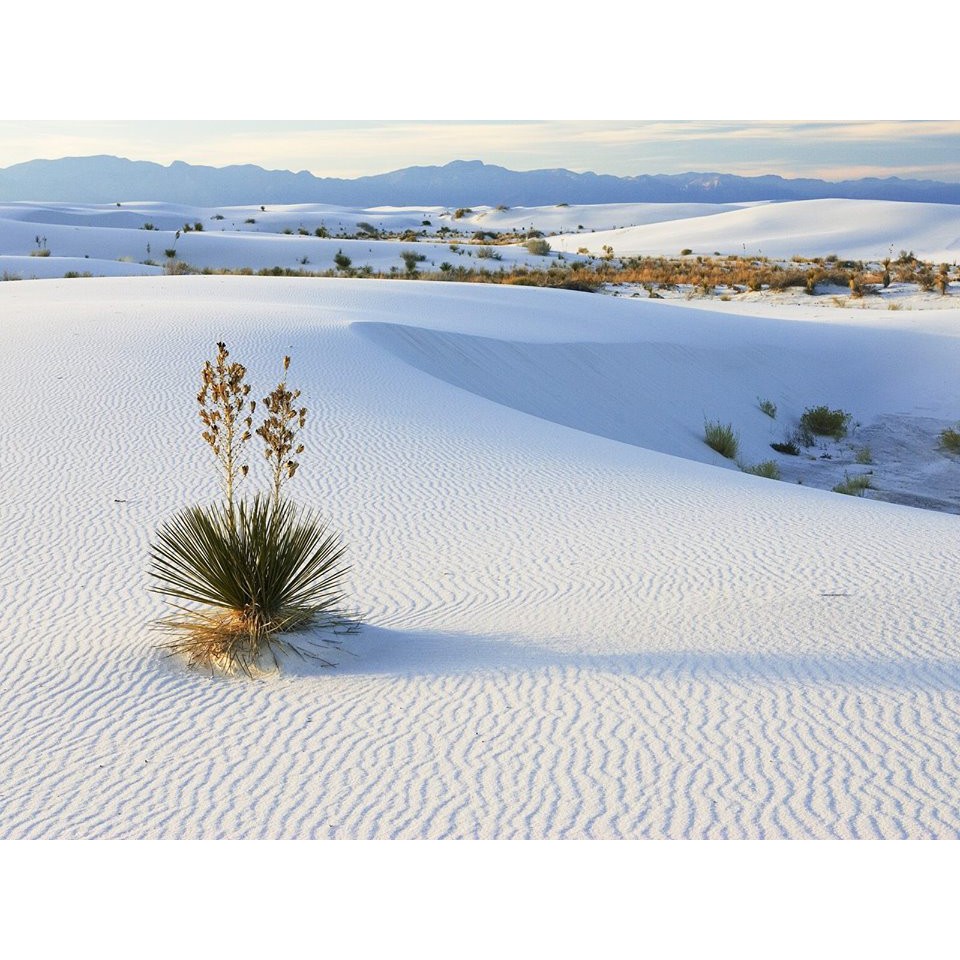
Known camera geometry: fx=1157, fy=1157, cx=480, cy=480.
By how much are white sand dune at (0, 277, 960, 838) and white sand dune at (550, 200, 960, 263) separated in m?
48.0

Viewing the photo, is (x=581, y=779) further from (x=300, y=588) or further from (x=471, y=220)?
(x=471, y=220)

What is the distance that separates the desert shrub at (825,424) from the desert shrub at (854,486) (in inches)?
113

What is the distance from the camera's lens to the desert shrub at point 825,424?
57.9ft

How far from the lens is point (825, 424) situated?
17750 millimetres

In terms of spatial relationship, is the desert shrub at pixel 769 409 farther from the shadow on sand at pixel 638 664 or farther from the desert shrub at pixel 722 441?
the shadow on sand at pixel 638 664

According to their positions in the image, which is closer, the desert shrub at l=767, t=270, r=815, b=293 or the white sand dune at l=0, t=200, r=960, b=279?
the desert shrub at l=767, t=270, r=815, b=293

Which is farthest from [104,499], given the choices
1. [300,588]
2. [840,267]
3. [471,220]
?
[471,220]

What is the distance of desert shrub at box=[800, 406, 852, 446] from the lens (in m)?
17.7

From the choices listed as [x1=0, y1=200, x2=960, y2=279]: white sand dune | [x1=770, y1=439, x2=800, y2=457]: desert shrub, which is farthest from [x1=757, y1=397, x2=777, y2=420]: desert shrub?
[x1=0, y1=200, x2=960, y2=279]: white sand dune

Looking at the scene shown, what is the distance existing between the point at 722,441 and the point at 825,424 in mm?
2955

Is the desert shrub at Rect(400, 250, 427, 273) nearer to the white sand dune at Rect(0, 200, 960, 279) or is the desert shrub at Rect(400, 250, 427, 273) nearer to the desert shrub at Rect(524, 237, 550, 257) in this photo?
the white sand dune at Rect(0, 200, 960, 279)

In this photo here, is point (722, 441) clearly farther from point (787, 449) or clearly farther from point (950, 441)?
point (950, 441)

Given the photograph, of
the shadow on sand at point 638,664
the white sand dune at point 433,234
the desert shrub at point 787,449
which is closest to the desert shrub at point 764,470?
the desert shrub at point 787,449

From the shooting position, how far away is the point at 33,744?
194 inches
